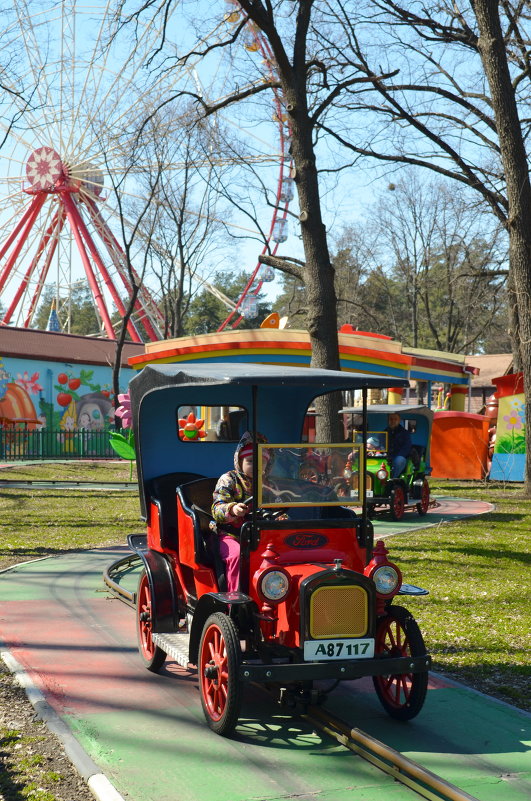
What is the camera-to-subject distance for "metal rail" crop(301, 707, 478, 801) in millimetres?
4262

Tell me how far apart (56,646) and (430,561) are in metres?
5.47

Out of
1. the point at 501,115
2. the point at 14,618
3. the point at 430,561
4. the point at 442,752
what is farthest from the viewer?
the point at 501,115

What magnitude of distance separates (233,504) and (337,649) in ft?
4.03

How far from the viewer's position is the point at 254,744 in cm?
514

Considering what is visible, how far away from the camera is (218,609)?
5734 millimetres

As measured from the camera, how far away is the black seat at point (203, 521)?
6.05 meters

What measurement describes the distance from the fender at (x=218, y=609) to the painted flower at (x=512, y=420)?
18.5m

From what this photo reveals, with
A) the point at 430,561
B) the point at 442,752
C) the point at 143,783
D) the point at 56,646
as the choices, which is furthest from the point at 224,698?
the point at 430,561

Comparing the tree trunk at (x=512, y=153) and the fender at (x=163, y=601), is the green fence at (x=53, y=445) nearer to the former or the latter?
the tree trunk at (x=512, y=153)

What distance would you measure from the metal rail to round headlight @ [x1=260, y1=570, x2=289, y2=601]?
81 centimetres

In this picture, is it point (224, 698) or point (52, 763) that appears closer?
point (52, 763)

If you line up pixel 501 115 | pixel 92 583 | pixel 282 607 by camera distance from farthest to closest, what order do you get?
1. pixel 501 115
2. pixel 92 583
3. pixel 282 607

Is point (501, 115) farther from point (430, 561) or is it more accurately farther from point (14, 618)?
point (14, 618)

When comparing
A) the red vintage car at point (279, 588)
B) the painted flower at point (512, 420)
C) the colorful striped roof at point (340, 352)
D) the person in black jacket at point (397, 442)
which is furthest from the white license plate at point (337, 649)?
the colorful striped roof at point (340, 352)
